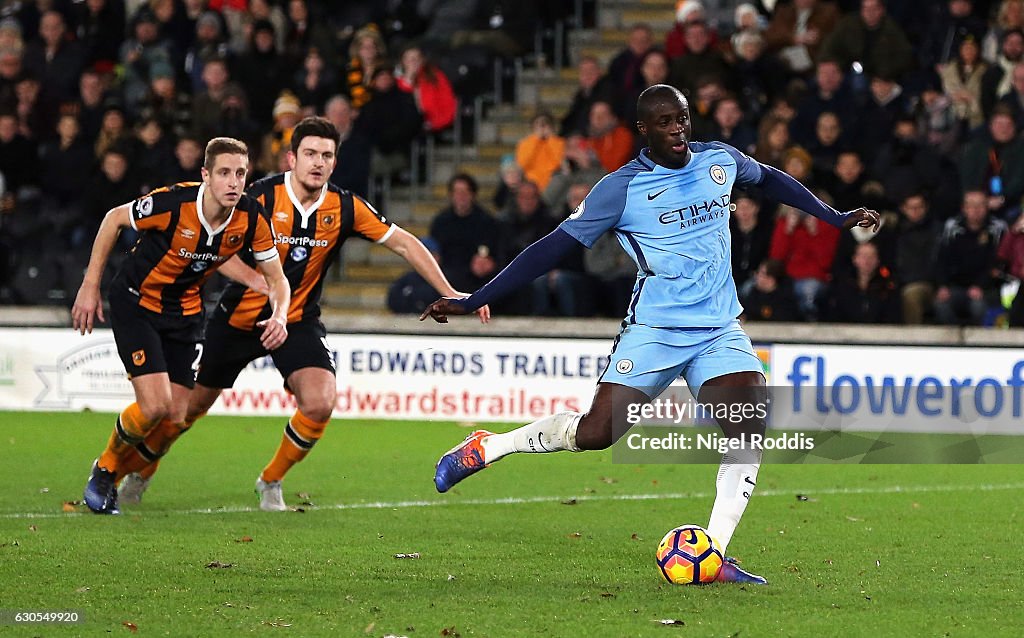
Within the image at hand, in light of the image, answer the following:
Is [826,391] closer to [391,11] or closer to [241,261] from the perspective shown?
[241,261]

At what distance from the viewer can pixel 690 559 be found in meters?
6.83

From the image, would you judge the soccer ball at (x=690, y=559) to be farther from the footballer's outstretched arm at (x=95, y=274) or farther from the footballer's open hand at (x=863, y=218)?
the footballer's outstretched arm at (x=95, y=274)

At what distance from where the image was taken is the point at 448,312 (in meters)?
Answer: 6.98

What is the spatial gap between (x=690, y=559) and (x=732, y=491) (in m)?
0.39

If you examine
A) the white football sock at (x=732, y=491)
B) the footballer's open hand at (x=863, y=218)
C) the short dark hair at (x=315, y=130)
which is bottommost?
the white football sock at (x=732, y=491)

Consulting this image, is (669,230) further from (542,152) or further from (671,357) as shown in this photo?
(542,152)

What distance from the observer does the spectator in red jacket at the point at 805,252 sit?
14.5m

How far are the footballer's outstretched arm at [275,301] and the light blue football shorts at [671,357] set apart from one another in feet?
7.28

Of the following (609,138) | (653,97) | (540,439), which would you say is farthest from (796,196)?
(609,138)

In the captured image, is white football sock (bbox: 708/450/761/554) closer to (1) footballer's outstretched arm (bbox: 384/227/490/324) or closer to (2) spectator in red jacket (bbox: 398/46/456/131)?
(1) footballer's outstretched arm (bbox: 384/227/490/324)

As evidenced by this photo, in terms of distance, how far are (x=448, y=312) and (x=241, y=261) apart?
8.26 ft

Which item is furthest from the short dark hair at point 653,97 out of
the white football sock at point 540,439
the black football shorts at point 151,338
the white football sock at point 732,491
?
the black football shorts at point 151,338

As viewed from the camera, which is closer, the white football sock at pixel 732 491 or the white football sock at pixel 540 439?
the white football sock at pixel 732 491

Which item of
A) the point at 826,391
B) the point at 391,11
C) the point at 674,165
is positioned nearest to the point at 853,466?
the point at 826,391
